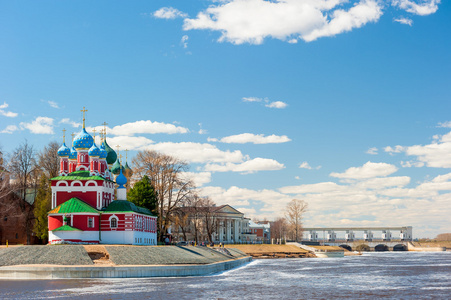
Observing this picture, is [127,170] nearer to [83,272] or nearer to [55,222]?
[55,222]

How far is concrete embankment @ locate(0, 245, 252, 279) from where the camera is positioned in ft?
165

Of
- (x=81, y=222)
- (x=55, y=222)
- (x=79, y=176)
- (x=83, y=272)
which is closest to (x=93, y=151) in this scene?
(x=79, y=176)

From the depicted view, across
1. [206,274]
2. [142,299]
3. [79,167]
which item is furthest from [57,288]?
[79,167]

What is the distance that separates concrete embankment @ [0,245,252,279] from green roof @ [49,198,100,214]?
8.30 m

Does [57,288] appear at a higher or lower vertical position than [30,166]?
lower

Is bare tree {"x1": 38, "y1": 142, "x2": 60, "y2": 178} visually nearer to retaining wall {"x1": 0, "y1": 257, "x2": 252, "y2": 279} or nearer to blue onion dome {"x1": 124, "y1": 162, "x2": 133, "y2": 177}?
blue onion dome {"x1": 124, "y1": 162, "x2": 133, "y2": 177}

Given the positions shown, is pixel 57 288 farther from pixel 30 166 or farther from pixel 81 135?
pixel 30 166

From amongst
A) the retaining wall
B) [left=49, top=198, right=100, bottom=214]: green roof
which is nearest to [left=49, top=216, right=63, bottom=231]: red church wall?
[left=49, top=198, right=100, bottom=214]: green roof

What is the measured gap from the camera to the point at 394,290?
140 ft

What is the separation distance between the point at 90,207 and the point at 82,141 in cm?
913

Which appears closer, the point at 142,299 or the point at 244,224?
the point at 142,299

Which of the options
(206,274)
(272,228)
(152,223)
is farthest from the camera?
(272,228)

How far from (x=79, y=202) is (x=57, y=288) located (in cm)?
2512

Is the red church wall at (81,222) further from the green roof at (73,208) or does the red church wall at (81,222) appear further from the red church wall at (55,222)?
the red church wall at (55,222)
